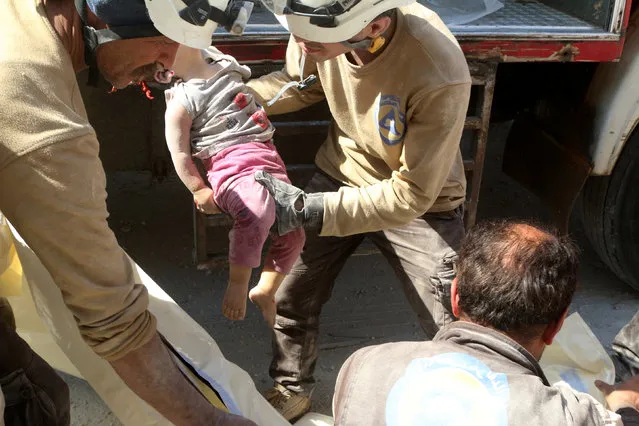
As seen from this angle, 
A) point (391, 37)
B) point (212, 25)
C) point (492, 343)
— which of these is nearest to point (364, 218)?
point (391, 37)

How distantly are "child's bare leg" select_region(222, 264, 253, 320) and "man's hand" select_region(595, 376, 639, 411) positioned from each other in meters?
1.24

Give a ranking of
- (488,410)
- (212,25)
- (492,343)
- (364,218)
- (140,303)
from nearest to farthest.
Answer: (488,410) < (492,343) < (140,303) < (212,25) < (364,218)

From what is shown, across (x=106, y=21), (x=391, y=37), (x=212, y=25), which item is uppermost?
(x=106, y=21)

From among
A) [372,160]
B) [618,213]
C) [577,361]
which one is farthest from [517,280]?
[618,213]

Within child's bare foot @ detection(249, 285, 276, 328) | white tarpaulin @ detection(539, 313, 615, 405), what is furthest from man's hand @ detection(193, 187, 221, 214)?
white tarpaulin @ detection(539, 313, 615, 405)

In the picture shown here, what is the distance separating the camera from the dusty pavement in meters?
3.56

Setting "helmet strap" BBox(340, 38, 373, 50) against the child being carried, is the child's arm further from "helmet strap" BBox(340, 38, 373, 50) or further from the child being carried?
"helmet strap" BBox(340, 38, 373, 50)

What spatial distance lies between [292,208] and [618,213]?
1929 millimetres

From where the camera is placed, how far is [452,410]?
5.42 ft

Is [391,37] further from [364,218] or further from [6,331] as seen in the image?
[6,331]

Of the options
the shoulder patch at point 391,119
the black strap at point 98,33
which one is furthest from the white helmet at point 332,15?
the black strap at point 98,33

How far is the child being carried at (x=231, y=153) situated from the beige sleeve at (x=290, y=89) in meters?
0.16

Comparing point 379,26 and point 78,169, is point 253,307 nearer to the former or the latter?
point 379,26

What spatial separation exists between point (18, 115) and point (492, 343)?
1.15 metres
